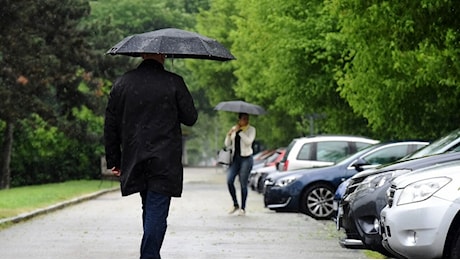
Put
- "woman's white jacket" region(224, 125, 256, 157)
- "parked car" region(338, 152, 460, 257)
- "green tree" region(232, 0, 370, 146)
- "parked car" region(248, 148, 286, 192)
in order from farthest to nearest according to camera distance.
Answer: "parked car" region(248, 148, 286, 192), "green tree" region(232, 0, 370, 146), "woman's white jacket" region(224, 125, 256, 157), "parked car" region(338, 152, 460, 257)

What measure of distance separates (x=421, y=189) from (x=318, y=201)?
1155 centimetres

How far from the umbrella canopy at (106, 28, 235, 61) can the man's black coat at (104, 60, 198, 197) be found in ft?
1.62

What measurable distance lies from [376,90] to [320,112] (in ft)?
41.5

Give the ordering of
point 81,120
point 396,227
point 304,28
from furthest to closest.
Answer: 1. point 81,120
2. point 304,28
3. point 396,227

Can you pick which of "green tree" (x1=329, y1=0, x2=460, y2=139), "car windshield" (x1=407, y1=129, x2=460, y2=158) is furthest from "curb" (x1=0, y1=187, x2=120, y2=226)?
"car windshield" (x1=407, y1=129, x2=460, y2=158)

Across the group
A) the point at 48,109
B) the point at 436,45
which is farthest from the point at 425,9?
the point at 48,109

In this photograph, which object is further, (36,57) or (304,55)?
(36,57)

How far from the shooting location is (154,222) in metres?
9.49

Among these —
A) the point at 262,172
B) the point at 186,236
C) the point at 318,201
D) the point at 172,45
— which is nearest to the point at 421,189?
the point at 172,45

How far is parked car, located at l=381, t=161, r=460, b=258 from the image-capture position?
10.4 m

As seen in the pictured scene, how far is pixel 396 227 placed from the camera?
1075 cm

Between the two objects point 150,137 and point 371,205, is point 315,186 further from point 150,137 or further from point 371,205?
point 150,137

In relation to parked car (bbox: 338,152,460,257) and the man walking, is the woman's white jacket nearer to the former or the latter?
parked car (bbox: 338,152,460,257)

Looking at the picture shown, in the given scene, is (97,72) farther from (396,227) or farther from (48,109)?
(396,227)
